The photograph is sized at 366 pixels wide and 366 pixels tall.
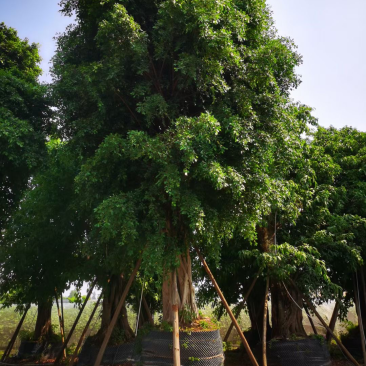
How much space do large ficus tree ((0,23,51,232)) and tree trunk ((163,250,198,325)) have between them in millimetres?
4044

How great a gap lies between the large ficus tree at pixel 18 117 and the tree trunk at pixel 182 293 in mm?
4044

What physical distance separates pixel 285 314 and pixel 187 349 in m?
5.35

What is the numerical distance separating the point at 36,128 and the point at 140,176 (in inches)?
135

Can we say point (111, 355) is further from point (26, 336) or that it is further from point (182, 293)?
point (26, 336)

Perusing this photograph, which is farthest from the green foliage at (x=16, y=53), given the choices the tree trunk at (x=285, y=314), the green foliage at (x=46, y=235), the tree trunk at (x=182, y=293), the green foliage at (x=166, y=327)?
the tree trunk at (x=285, y=314)

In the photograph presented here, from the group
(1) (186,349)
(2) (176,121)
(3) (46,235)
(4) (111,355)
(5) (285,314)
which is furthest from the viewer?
(4) (111,355)

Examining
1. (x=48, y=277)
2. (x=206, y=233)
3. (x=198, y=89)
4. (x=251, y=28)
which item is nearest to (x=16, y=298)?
(x=48, y=277)

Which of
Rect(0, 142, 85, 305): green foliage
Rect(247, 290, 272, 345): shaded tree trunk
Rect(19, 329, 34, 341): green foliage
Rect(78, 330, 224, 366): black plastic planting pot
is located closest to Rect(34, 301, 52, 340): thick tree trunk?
Rect(19, 329, 34, 341): green foliage

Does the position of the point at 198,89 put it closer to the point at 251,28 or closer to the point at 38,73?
the point at 251,28

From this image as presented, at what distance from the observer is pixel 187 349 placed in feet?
21.6

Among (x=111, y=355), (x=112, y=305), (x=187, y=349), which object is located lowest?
(x=111, y=355)

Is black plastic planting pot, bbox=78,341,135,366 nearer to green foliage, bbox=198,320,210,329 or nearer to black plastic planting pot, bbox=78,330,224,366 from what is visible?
black plastic planting pot, bbox=78,330,224,366

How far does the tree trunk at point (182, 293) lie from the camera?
7371mm

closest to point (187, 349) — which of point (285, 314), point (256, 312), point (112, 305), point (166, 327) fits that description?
point (166, 327)
